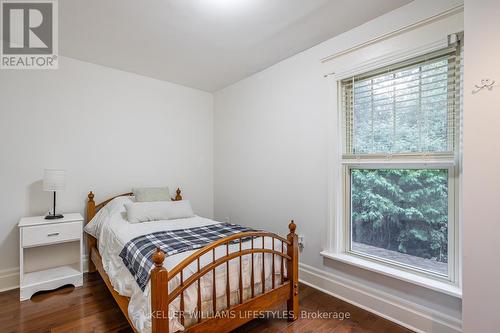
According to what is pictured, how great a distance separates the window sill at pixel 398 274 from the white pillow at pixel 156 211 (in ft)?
5.24

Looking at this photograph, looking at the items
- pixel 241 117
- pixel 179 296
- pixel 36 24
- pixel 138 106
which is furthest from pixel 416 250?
pixel 36 24

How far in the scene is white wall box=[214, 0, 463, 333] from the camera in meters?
1.98

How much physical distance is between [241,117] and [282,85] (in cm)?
84

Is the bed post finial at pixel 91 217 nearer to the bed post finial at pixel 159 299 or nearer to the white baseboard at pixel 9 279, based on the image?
the white baseboard at pixel 9 279

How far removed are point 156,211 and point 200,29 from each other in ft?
6.20

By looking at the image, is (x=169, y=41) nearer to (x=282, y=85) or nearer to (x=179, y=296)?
(x=282, y=85)

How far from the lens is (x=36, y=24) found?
2.31 m

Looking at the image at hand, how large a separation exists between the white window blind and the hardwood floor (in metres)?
1.39

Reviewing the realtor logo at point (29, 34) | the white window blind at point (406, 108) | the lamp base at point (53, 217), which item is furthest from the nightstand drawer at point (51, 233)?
the white window blind at point (406, 108)

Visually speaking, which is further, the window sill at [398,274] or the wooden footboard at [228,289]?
the window sill at [398,274]

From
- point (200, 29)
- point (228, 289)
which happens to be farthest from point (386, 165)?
point (200, 29)

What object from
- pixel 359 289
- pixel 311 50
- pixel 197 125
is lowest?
pixel 359 289

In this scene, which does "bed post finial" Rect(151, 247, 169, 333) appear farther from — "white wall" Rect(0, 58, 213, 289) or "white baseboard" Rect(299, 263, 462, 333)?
"white wall" Rect(0, 58, 213, 289)

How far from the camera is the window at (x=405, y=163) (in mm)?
1879
